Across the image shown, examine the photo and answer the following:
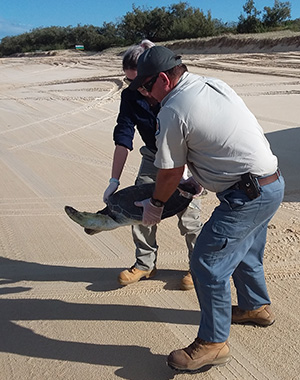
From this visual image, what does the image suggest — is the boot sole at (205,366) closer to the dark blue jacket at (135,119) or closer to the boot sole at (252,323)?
the boot sole at (252,323)

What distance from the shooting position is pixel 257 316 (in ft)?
9.55

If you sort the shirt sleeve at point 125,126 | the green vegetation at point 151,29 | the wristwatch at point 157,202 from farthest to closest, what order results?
the green vegetation at point 151,29 → the shirt sleeve at point 125,126 → the wristwatch at point 157,202

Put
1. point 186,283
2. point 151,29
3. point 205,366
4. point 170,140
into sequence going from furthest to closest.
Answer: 1. point 151,29
2. point 186,283
3. point 205,366
4. point 170,140

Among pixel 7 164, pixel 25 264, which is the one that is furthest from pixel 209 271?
pixel 7 164

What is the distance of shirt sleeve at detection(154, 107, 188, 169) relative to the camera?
6.94ft

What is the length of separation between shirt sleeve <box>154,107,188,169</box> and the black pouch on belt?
319 millimetres

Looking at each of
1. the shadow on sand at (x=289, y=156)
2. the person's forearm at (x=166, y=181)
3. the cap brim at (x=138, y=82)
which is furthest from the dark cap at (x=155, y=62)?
the shadow on sand at (x=289, y=156)

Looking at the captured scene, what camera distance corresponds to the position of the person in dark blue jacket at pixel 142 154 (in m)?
3.09

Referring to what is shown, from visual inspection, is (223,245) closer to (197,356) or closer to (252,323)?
(197,356)

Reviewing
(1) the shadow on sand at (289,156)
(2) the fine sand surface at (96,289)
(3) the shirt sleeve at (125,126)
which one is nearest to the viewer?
(2) the fine sand surface at (96,289)

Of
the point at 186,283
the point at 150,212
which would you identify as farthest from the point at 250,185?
the point at 186,283

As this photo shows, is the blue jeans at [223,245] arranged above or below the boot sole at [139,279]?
above

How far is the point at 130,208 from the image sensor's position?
269cm

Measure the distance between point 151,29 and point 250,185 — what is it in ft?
140
